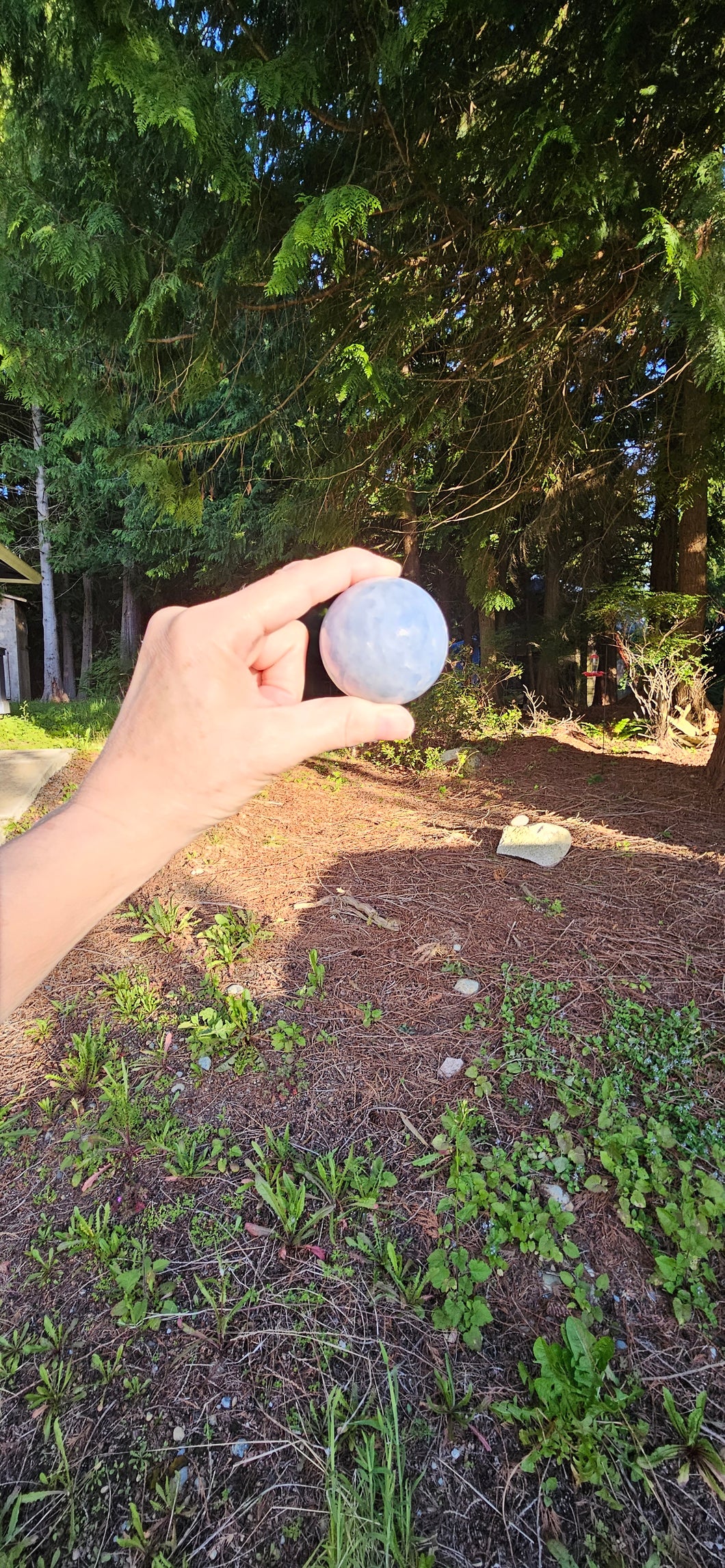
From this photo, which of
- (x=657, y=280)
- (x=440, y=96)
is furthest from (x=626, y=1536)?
(x=440, y=96)

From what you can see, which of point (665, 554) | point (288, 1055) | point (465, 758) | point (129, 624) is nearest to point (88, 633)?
point (129, 624)

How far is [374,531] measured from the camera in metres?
8.12

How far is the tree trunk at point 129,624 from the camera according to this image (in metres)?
16.5

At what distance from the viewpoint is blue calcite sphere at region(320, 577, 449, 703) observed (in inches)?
63.0

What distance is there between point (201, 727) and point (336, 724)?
0.26 meters

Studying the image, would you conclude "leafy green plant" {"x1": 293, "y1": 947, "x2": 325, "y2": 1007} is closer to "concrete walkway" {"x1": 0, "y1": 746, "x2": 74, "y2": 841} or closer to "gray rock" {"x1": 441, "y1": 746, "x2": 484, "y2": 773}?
"concrete walkway" {"x1": 0, "y1": 746, "x2": 74, "y2": 841}

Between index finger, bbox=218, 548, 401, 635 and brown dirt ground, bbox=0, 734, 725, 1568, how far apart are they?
5.66ft

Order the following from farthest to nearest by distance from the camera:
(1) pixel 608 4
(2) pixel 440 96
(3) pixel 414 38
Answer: (2) pixel 440 96, (1) pixel 608 4, (3) pixel 414 38

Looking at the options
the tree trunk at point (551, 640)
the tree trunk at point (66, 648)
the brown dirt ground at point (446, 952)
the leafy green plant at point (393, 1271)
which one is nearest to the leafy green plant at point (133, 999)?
the brown dirt ground at point (446, 952)

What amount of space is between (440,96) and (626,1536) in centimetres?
485

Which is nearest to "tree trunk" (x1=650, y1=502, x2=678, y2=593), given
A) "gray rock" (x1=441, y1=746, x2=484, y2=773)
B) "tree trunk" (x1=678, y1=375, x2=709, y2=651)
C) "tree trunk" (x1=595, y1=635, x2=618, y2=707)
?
"tree trunk" (x1=678, y1=375, x2=709, y2=651)

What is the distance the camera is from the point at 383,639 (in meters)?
1.60

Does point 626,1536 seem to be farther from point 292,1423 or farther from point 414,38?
point 414,38

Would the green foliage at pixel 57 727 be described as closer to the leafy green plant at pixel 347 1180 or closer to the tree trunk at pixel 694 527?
the leafy green plant at pixel 347 1180
